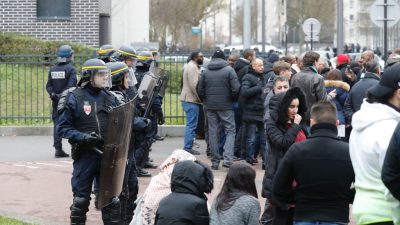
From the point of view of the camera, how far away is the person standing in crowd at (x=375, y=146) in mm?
6215

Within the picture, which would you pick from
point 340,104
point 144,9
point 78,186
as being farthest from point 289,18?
point 78,186

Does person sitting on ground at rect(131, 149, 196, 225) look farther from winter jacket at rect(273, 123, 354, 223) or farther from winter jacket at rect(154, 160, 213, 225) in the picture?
winter jacket at rect(273, 123, 354, 223)

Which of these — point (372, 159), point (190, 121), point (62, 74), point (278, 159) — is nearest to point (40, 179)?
point (62, 74)

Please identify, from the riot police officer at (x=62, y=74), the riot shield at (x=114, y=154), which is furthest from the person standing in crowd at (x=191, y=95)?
the riot shield at (x=114, y=154)

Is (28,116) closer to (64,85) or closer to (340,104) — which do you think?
(64,85)

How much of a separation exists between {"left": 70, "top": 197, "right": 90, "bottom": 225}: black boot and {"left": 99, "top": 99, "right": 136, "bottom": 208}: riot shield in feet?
0.53

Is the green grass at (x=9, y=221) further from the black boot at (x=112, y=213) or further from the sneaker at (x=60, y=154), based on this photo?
the sneaker at (x=60, y=154)

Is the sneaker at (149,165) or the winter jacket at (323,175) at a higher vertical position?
the winter jacket at (323,175)

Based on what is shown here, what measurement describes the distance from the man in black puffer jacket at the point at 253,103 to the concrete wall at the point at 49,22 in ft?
46.2

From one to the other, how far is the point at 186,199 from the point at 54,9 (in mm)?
22725

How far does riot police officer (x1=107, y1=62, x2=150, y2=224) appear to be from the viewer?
34.5ft

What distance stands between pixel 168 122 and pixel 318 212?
13814 millimetres

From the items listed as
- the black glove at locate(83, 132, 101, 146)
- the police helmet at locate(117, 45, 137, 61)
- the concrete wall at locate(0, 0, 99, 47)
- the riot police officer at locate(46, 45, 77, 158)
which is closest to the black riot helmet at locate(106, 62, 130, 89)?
the black glove at locate(83, 132, 101, 146)

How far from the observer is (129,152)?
10.8 m
